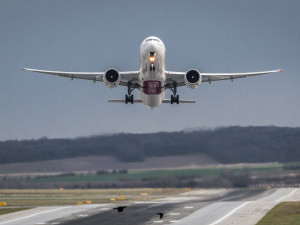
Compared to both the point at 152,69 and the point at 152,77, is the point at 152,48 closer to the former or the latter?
the point at 152,69

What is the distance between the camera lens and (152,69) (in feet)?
207

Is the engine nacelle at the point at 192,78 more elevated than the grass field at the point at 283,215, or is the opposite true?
the engine nacelle at the point at 192,78

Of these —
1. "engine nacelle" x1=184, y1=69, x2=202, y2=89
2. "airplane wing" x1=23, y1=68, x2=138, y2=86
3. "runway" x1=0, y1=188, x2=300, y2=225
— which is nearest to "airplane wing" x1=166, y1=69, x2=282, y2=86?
"engine nacelle" x1=184, y1=69, x2=202, y2=89

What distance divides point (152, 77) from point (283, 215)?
57.5 ft

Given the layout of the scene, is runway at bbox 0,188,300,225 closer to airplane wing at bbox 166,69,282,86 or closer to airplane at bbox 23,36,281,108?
airplane at bbox 23,36,281,108

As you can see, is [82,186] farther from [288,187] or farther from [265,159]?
[288,187]

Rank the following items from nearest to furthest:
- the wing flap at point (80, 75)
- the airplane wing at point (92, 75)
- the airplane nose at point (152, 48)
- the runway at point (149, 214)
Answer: the runway at point (149, 214)
the airplane nose at point (152, 48)
the airplane wing at point (92, 75)
the wing flap at point (80, 75)

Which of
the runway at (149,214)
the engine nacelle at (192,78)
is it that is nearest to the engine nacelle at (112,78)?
the engine nacelle at (192,78)

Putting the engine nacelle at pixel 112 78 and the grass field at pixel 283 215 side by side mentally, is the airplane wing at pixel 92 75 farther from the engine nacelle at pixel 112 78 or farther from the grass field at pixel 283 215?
the grass field at pixel 283 215

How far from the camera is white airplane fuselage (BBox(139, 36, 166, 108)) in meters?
62.1

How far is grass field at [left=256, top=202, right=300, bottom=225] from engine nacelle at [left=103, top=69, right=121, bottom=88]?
1887cm

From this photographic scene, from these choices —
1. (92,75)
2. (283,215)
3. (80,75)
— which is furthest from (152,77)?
(283,215)

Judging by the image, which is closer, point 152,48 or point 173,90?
point 152,48

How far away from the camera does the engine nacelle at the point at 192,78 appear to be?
65.3 metres
